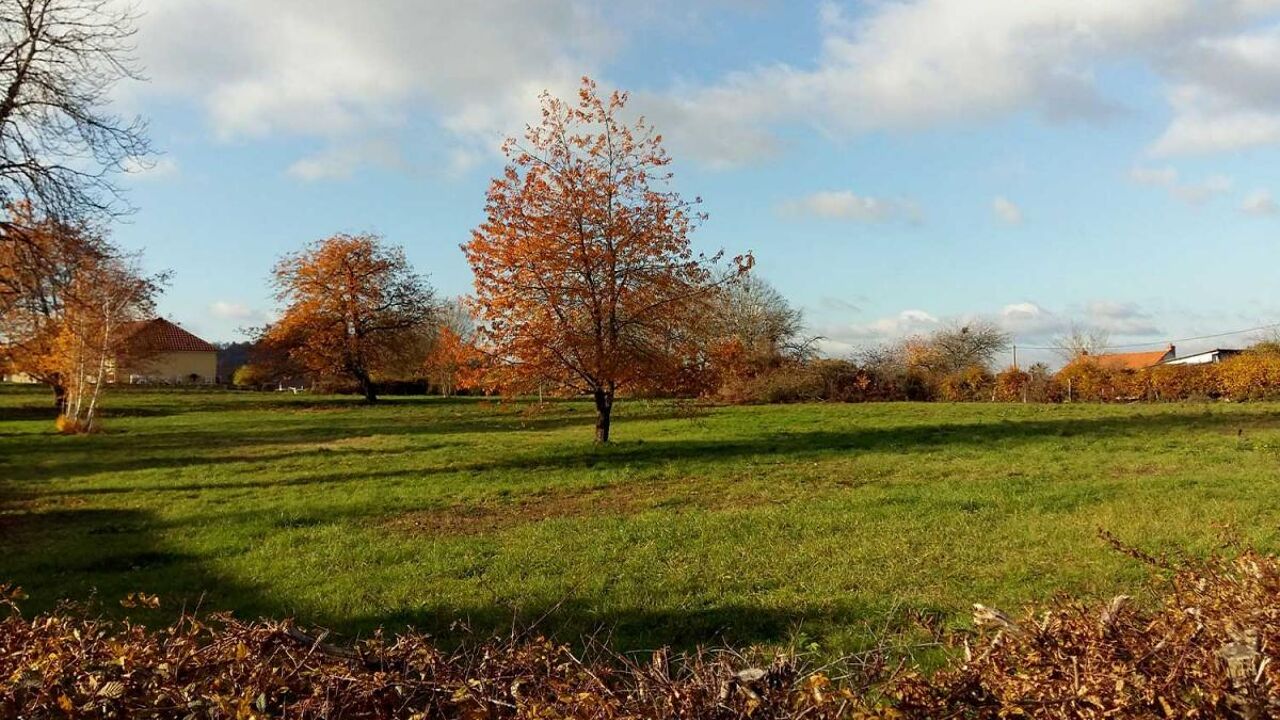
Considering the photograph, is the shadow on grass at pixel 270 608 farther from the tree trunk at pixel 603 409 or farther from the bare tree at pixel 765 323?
the bare tree at pixel 765 323

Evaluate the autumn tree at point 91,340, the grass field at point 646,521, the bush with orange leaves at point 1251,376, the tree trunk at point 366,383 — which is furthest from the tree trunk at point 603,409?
the tree trunk at point 366,383

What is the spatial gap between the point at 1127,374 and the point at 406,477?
29.5 metres

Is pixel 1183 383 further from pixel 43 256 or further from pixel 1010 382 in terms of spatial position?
pixel 43 256

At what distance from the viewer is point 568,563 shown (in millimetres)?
7594

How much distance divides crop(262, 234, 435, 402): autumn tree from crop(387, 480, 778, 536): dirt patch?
29.9m

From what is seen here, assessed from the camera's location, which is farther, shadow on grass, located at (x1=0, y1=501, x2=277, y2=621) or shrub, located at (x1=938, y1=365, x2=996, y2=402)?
shrub, located at (x1=938, y1=365, x2=996, y2=402)

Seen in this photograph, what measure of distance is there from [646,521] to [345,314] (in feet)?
110

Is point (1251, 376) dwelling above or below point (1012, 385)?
above

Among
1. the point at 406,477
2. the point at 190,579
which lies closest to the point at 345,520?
the point at 190,579

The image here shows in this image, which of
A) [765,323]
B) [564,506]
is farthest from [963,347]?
[564,506]

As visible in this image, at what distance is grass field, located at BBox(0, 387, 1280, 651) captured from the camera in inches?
246

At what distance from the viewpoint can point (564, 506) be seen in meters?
11.2

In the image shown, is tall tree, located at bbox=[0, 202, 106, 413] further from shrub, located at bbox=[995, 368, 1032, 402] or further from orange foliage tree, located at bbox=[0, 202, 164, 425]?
shrub, located at bbox=[995, 368, 1032, 402]

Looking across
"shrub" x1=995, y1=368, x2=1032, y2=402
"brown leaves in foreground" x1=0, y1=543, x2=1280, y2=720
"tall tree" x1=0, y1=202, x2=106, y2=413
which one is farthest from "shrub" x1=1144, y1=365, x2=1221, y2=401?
"tall tree" x1=0, y1=202, x2=106, y2=413
